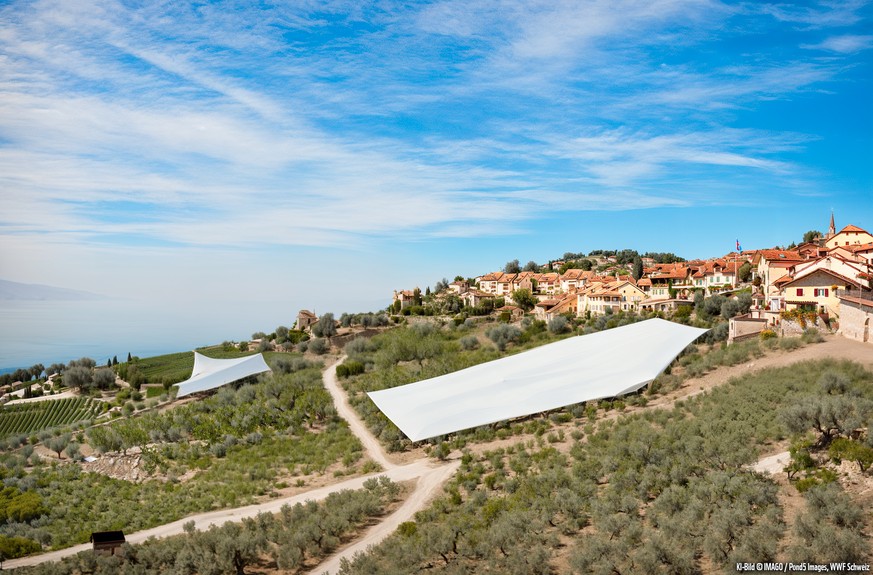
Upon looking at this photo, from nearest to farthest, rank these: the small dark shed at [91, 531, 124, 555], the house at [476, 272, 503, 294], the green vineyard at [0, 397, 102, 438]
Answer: the small dark shed at [91, 531, 124, 555]
the green vineyard at [0, 397, 102, 438]
the house at [476, 272, 503, 294]

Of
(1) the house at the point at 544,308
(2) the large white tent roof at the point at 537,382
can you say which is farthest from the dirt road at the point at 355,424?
(1) the house at the point at 544,308

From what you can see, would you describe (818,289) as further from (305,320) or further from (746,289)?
(305,320)

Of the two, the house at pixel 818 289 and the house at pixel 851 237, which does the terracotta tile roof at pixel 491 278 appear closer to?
the house at pixel 851 237

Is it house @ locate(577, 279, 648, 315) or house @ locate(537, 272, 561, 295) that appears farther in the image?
house @ locate(537, 272, 561, 295)

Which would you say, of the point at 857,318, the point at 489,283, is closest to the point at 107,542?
the point at 857,318

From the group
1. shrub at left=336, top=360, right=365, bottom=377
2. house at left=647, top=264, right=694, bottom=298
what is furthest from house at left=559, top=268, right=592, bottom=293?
shrub at left=336, top=360, right=365, bottom=377

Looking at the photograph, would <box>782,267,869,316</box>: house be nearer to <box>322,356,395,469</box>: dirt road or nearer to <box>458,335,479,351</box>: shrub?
<box>458,335,479,351</box>: shrub

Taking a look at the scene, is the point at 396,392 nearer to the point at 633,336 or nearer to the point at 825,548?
the point at 633,336
